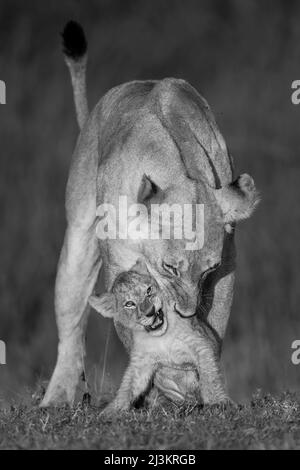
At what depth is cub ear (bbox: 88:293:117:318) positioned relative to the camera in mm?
6461

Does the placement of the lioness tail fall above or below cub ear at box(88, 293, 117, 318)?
above

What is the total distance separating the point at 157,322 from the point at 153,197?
537 millimetres

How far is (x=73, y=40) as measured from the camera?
816cm

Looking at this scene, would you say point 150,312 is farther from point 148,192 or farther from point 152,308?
point 148,192

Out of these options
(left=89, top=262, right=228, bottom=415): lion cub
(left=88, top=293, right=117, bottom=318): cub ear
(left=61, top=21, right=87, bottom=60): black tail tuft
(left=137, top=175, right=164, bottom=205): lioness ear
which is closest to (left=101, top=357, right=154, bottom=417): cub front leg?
(left=89, top=262, right=228, bottom=415): lion cub

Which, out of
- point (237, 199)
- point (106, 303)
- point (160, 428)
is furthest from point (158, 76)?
point (160, 428)

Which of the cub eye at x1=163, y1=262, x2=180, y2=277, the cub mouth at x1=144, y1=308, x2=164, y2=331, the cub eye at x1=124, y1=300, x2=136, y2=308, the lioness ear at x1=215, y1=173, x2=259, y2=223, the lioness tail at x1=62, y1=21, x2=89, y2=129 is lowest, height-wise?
the cub mouth at x1=144, y1=308, x2=164, y2=331

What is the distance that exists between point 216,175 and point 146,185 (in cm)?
43

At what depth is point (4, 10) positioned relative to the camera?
695 inches

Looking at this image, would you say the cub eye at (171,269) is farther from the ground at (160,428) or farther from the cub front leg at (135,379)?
the ground at (160,428)

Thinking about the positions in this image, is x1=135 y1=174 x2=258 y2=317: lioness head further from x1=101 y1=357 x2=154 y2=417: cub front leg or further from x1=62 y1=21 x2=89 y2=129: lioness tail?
x1=62 y1=21 x2=89 y2=129: lioness tail

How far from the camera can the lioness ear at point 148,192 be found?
6.44 m

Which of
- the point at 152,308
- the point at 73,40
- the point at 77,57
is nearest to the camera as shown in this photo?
the point at 152,308

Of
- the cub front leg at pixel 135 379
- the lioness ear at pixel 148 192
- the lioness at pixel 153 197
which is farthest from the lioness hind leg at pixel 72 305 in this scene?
the cub front leg at pixel 135 379
